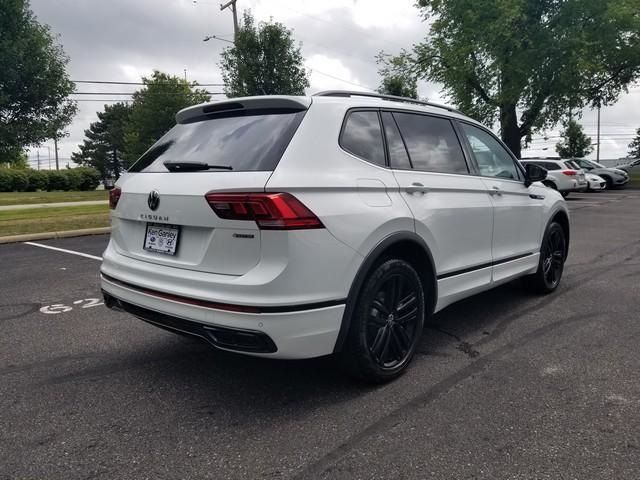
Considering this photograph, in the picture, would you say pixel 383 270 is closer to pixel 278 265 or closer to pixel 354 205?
pixel 354 205

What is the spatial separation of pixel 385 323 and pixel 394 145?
1.16m

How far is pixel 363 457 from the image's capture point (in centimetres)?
236

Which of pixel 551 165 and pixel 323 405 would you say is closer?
pixel 323 405

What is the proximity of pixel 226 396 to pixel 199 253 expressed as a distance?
88cm

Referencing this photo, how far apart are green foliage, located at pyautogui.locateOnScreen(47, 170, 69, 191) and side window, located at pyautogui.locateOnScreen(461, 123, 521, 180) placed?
3964 centimetres

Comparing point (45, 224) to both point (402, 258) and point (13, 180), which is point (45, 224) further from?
point (13, 180)

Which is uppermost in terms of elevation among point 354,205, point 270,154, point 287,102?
point 287,102

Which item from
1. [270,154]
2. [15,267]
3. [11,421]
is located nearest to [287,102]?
[270,154]

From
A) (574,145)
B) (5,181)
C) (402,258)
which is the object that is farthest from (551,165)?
(574,145)

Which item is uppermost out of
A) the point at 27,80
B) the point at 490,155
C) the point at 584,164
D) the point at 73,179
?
the point at 27,80

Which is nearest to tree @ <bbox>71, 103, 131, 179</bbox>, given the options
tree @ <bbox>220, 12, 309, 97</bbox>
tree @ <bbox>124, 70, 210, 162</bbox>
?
tree @ <bbox>124, 70, 210, 162</bbox>

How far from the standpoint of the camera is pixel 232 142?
9.68 ft

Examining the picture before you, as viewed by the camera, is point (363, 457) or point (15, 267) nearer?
point (363, 457)

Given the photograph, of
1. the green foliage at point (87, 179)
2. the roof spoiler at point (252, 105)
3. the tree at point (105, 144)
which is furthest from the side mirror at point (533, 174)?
the tree at point (105, 144)
